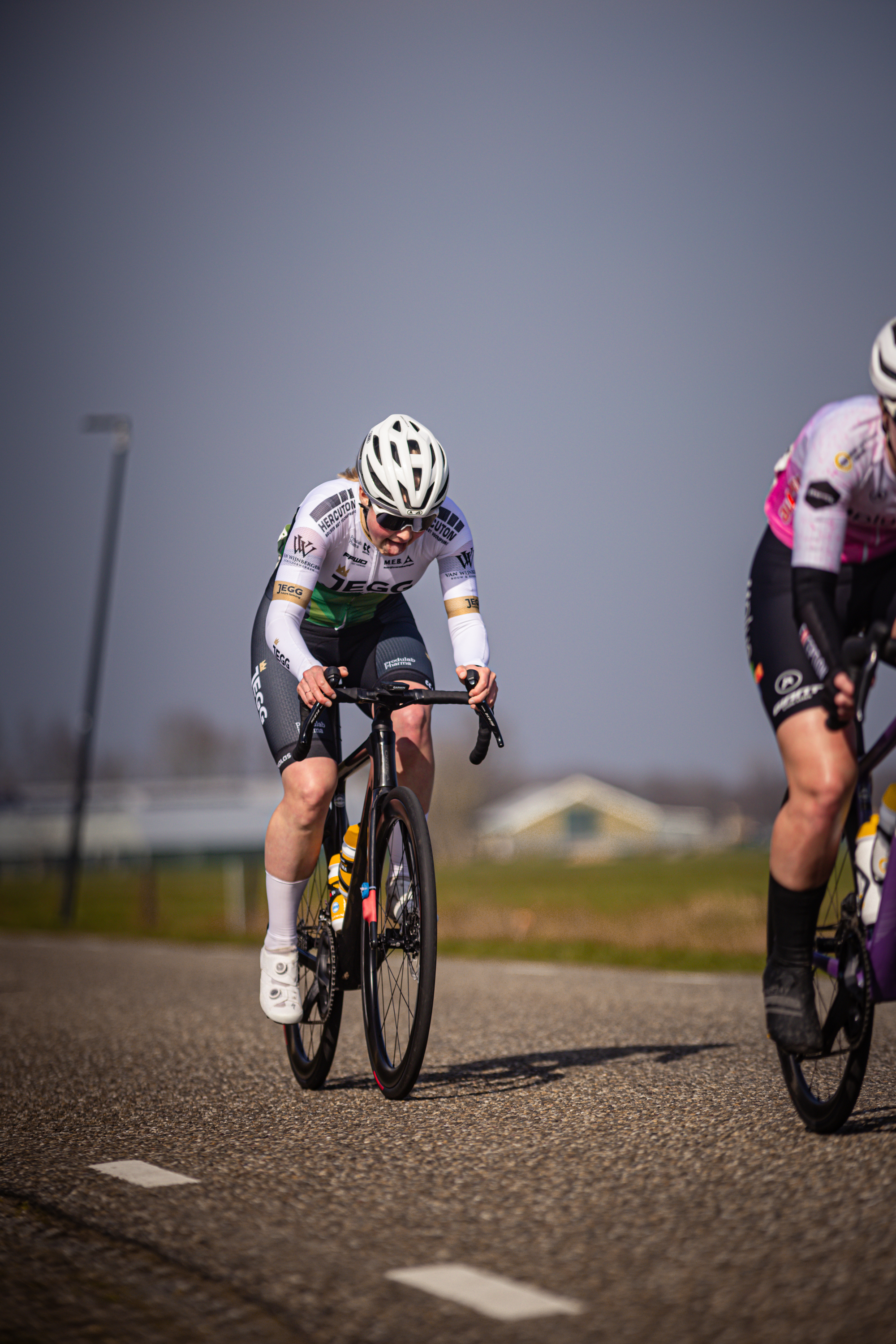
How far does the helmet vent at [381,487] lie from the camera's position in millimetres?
5023

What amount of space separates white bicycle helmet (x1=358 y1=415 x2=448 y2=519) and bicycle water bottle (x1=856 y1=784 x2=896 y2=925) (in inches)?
75.6

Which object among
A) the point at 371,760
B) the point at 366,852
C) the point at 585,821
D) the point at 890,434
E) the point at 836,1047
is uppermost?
the point at 890,434

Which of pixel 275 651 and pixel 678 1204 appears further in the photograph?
pixel 275 651

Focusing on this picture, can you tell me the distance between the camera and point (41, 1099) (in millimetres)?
5473

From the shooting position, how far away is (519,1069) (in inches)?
225

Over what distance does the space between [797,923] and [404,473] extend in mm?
2091

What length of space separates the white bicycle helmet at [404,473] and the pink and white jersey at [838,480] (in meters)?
1.47

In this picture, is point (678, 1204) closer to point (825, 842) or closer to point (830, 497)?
point (825, 842)

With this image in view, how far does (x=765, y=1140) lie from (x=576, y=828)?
13609 centimetres

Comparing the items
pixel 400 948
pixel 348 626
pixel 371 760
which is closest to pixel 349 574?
pixel 348 626

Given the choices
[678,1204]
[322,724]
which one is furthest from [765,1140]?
[322,724]

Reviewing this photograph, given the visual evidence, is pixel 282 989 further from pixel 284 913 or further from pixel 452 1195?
pixel 452 1195

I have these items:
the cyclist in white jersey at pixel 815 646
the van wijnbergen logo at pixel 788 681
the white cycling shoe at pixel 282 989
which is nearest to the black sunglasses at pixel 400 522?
the cyclist in white jersey at pixel 815 646

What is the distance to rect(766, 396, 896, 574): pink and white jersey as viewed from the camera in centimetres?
384
